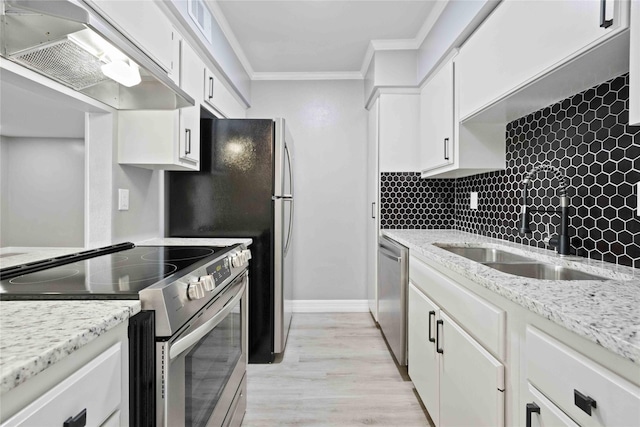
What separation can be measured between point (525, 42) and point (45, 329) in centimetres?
188

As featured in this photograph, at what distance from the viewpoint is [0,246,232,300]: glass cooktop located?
0.88 metres

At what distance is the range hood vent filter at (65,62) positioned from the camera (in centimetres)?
110

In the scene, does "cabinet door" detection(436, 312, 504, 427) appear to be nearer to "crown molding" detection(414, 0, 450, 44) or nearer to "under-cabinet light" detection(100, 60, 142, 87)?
"under-cabinet light" detection(100, 60, 142, 87)

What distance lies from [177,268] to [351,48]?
280 centimetres

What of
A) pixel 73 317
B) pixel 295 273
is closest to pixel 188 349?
pixel 73 317

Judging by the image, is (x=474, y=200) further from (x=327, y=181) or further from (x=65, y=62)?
(x=65, y=62)

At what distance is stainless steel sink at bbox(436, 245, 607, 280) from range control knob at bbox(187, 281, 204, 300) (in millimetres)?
1313

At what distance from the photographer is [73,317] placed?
74 centimetres

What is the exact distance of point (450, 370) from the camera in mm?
1512

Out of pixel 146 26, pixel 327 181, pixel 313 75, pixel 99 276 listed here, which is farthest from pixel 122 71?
pixel 313 75

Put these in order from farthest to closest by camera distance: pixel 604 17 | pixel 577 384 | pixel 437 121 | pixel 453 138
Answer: pixel 437 121 < pixel 453 138 < pixel 604 17 < pixel 577 384

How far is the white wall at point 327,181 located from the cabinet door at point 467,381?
2.25 m

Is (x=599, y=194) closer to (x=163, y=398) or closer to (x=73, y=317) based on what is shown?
(x=163, y=398)

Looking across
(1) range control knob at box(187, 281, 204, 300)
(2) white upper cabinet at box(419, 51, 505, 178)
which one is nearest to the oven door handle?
(1) range control knob at box(187, 281, 204, 300)
